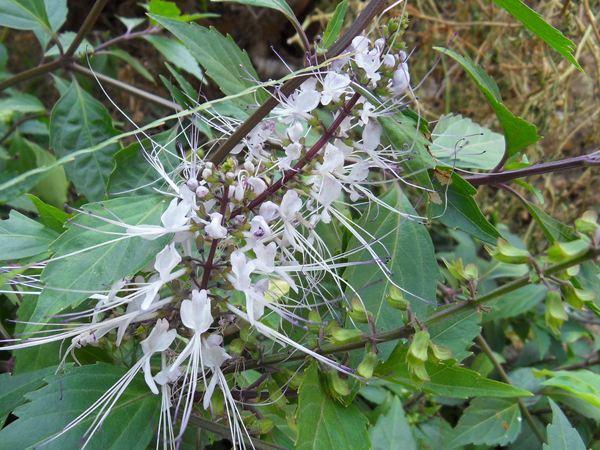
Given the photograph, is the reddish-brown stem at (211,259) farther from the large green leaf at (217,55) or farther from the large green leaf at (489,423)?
the large green leaf at (489,423)

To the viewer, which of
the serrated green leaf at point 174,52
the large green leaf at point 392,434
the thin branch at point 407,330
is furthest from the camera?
the serrated green leaf at point 174,52

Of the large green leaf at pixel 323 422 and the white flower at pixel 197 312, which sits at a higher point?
the white flower at pixel 197 312

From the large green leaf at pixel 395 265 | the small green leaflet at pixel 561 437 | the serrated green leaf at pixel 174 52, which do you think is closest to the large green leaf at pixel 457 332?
the large green leaf at pixel 395 265

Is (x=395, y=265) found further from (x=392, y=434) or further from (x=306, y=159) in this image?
(x=392, y=434)

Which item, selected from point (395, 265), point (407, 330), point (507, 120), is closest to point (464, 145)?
point (507, 120)

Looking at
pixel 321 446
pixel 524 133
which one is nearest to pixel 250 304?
pixel 321 446

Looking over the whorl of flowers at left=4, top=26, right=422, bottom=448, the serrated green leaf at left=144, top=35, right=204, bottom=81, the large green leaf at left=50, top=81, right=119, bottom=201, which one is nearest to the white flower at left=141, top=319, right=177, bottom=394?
the whorl of flowers at left=4, top=26, right=422, bottom=448
